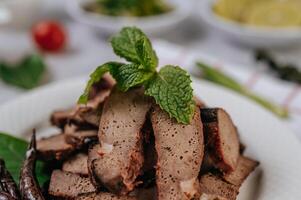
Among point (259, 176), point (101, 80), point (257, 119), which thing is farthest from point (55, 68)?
point (259, 176)

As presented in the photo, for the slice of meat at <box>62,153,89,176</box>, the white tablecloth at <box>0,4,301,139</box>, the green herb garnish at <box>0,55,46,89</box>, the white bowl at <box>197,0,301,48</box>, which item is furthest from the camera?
the white bowl at <box>197,0,301,48</box>

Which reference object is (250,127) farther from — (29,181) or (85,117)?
(29,181)

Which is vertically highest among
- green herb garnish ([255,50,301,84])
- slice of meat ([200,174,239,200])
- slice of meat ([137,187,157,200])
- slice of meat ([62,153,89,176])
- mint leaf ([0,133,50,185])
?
green herb garnish ([255,50,301,84])

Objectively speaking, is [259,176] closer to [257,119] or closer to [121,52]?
[257,119]

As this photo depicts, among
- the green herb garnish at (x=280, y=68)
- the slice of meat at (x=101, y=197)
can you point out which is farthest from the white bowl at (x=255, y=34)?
the slice of meat at (x=101, y=197)

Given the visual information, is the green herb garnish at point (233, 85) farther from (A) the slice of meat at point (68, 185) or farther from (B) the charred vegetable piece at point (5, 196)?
(B) the charred vegetable piece at point (5, 196)

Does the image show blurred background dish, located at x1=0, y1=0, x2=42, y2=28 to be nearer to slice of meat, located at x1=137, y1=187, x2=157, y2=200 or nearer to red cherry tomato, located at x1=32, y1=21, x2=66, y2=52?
red cherry tomato, located at x1=32, y1=21, x2=66, y2=52

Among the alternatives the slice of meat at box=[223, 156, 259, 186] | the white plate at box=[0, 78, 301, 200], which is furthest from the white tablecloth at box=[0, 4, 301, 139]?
the slice of meat at box=[223, 156, 259, 186]
